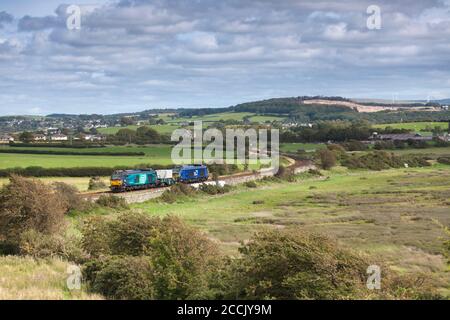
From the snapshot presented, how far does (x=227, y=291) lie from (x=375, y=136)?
147 meters

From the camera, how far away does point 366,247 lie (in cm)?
3192

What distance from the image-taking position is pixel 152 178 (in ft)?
207

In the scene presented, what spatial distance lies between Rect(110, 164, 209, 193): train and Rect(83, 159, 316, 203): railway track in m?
1.27

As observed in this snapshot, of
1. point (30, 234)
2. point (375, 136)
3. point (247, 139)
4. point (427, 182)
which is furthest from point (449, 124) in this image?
point (30, 234)

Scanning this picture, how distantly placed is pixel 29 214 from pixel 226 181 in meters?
46.5

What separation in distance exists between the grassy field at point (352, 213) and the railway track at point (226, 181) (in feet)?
4.60

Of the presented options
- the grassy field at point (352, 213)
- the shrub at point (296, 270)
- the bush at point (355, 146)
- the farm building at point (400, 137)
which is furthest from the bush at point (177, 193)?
the farm building at point (400, 137)

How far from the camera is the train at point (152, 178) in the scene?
A: 5722cm

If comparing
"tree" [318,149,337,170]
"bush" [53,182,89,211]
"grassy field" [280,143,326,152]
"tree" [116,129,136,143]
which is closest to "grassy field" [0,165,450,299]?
"bush" [53,182,89,211]

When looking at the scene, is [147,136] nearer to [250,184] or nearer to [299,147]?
[299,147]

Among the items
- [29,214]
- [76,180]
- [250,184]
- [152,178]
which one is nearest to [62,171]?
[76,180]

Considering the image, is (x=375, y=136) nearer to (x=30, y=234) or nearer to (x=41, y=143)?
(x=41, y=143)
